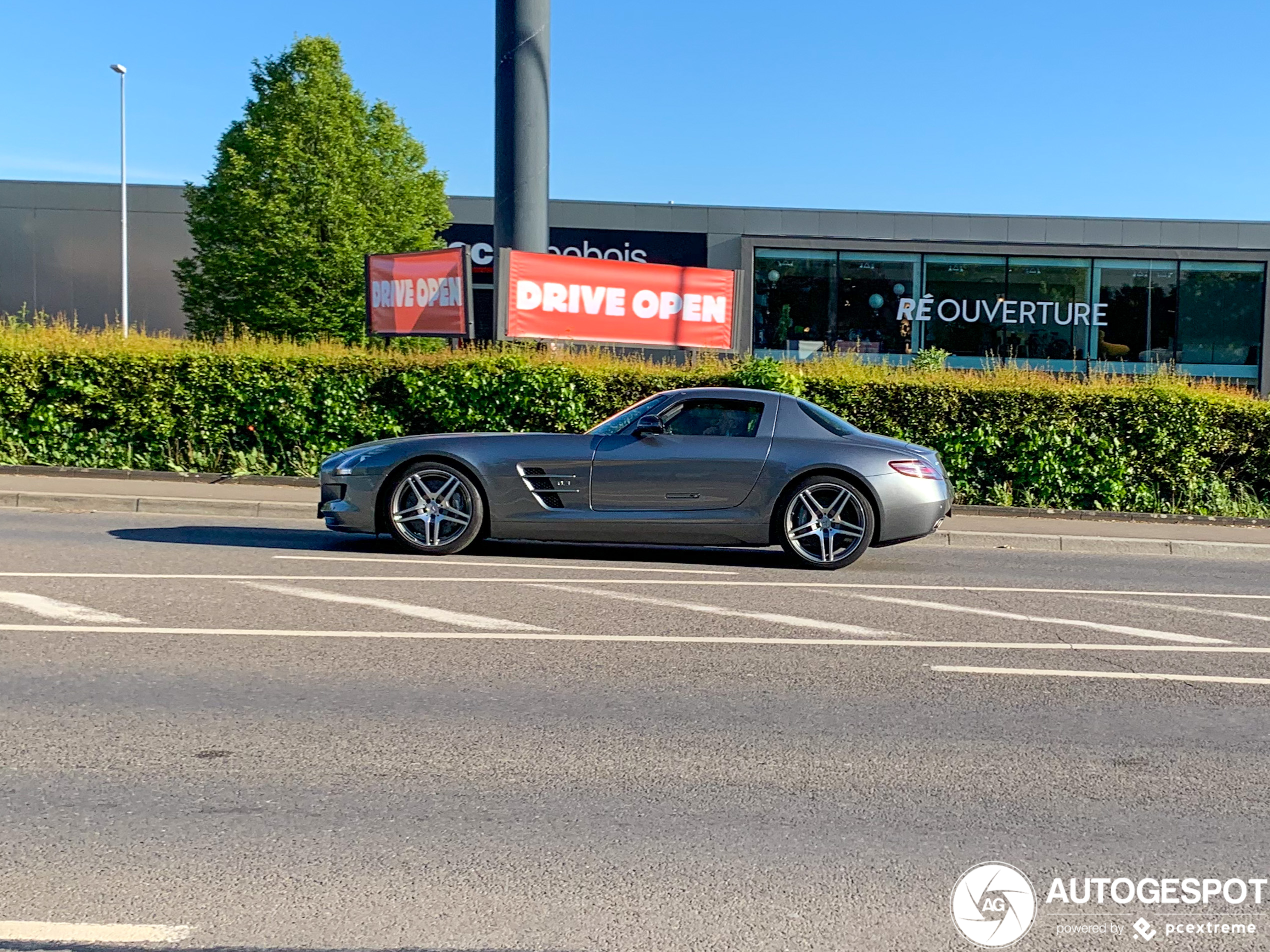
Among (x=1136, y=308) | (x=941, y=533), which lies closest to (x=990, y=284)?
(x=1136, y=308)

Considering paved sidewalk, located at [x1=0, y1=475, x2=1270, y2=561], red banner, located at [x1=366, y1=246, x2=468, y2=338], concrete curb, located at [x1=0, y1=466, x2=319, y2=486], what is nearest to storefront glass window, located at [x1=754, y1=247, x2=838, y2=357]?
red banner, located at [x1=366, y1=246, x2=468, y2=338]

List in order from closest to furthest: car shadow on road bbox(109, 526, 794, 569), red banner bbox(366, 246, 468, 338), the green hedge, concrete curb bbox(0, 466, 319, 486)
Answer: car shadow on road bbox(109, 526, 794, 569), the green hedge, concrete curb bbox(0, 466, 319, 486), red banner bbox(366, 246, 468, 338)

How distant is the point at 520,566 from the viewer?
956cm

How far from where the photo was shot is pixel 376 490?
9867 mm

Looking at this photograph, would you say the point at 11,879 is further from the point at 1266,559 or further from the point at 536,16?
the point at 536,16

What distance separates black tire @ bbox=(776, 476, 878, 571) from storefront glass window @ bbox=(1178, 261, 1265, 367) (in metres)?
28.0

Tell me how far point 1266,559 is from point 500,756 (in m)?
10.2

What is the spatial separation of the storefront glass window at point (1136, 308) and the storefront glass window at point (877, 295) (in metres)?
5.05

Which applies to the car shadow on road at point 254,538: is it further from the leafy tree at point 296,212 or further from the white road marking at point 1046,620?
the leafy tree at point 296,212

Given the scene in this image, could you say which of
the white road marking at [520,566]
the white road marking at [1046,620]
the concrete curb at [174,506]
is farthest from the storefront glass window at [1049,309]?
the white road marking at [1046,620]

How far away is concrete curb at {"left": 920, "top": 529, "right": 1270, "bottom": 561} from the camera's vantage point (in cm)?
1245

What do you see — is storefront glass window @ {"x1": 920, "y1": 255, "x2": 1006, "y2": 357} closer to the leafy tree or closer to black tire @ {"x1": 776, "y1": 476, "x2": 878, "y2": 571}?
the leafy tree

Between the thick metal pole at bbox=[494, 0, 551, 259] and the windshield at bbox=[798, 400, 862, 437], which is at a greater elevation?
the thick metal pole at bbox=[494, 0, 551, 259]

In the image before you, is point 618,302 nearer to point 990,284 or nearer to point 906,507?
point 906,507
